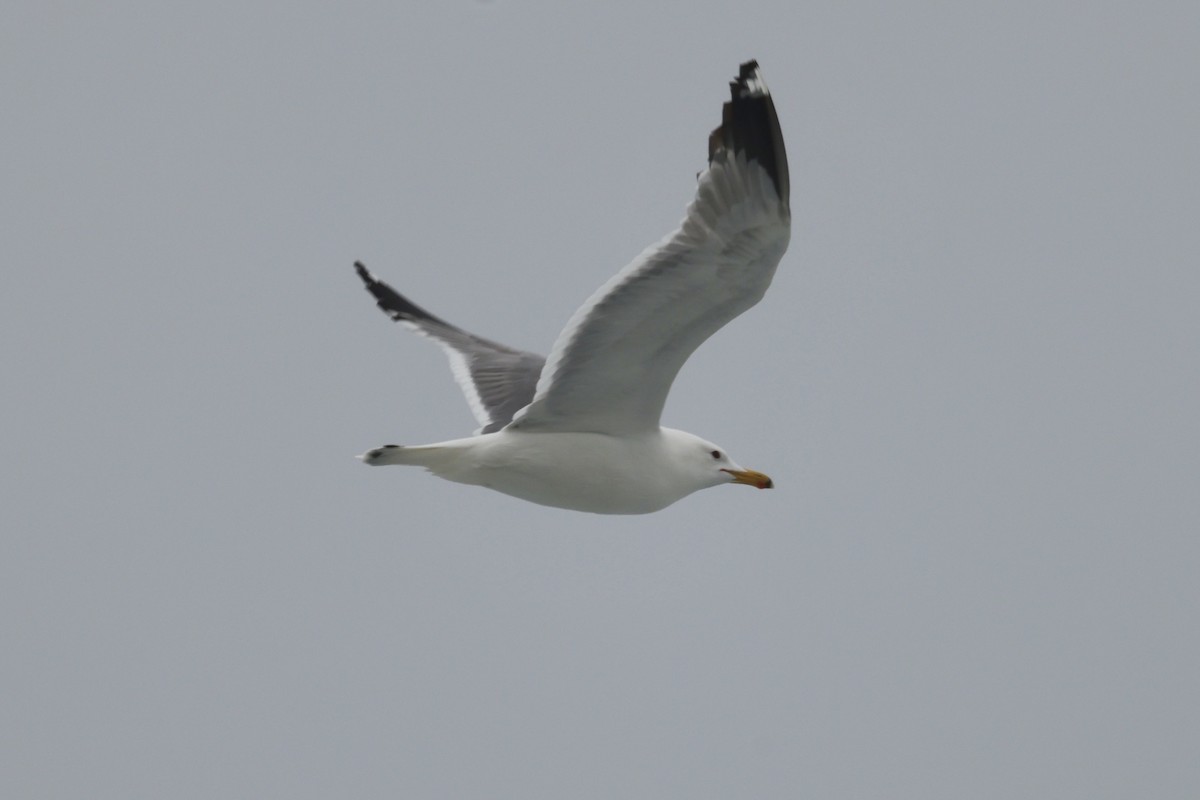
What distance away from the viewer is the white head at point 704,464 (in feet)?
26.6

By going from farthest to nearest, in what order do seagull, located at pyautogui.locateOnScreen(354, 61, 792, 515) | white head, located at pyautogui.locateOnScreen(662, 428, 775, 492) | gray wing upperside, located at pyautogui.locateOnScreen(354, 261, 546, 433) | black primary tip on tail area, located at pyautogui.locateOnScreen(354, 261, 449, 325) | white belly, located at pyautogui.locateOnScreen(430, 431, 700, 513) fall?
1. black primary tip on tail area, located at pyautogui.locateOnScreen(354, 261, 449, 325)
2. gray wing upperside, located at pyautogui.locateOnScreen(354, 261, 546, 433)
3. white head, located at pyautogui.locateOnScreen(662, 428, 775, 492)
4. white belly, located at pyautogui.locateOnScreen(430, 431, 700, 513)
5. seagull, located at pyautogui.locateOnScreen(354, 61, 792, 515)

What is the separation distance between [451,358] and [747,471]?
1997 mm

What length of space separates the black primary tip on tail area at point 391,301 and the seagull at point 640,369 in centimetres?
83

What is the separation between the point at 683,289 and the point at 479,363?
2.83 m

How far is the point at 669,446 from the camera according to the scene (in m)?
8.05

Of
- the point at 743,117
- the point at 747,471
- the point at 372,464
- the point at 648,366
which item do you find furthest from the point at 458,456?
the point at 743,117

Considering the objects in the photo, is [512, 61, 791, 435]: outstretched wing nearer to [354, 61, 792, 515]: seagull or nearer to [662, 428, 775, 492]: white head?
[354, 61, 792, 515]: seagull

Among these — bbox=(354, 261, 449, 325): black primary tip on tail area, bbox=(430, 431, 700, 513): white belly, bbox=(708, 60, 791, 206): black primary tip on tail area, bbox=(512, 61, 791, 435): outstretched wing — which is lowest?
bbox=(430, 431, 700, 513): white belly

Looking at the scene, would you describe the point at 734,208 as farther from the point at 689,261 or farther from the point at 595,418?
the point at 595,418

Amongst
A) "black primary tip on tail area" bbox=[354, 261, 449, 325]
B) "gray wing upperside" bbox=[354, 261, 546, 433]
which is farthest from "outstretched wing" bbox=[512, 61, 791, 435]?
"black primary tip on tail area" bbox=[354, 261, 449, 325]

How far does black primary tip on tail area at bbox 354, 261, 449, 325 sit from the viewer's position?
10031 mm

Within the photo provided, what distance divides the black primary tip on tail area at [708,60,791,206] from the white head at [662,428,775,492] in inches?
81.3

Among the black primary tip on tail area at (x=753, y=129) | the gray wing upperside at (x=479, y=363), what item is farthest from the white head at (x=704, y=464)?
the black primary tip on tail area at (x=753, y=129)

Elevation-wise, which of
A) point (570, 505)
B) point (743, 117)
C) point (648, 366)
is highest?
point (743, 117)
